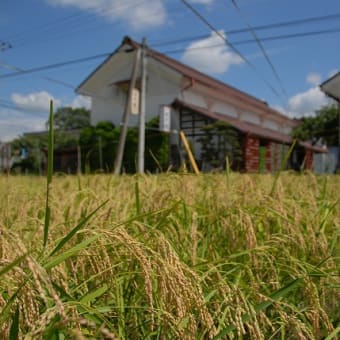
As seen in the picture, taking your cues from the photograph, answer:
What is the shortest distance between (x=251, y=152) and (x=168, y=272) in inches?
647

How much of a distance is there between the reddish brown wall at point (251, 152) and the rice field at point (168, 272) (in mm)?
14135

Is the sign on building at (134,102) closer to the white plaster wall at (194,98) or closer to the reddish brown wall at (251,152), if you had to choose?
the white plaster wall at (194,98)

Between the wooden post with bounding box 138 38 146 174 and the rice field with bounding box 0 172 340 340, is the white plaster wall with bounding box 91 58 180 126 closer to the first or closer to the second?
the wooden post with bounding box 138 38 146 174

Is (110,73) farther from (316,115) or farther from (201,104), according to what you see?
(316,115)

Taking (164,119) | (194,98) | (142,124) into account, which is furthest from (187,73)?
(142,124)

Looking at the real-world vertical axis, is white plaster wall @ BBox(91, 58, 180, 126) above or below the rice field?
above

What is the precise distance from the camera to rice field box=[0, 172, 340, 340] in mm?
598

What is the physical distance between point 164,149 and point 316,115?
12681 millimetres

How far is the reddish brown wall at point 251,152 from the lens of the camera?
1591 centimetres

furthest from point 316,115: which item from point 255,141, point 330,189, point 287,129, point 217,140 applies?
point 330,189

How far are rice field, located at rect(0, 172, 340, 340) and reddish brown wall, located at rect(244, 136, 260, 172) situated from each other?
14135 millimetres

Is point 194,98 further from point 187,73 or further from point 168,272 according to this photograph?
point 168,272

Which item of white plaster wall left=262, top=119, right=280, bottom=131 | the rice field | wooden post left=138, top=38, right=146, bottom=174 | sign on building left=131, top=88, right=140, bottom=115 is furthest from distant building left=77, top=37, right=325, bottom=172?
the rice field

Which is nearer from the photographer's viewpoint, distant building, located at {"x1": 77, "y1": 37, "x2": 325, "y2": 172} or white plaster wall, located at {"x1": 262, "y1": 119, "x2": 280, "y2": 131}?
distant building, located at {"x1": 77, "y1": 37, "x2": 325, "y2": 172}
